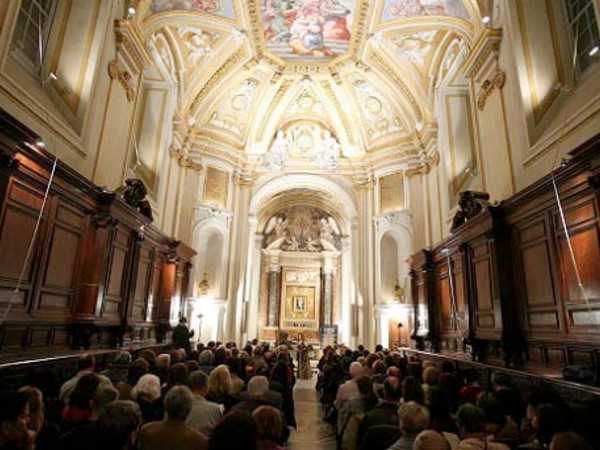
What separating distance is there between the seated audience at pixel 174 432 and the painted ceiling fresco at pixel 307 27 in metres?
12.2

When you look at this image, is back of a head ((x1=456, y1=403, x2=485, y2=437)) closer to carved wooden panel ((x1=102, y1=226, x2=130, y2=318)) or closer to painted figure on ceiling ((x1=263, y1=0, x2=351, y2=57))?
carved wooden panel ((x1=102, y1=226, x2=130, y2=318))

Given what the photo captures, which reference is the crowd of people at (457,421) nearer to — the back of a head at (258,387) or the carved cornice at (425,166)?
the back of a head at (258,387)

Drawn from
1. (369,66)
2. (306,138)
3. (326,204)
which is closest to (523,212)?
(369,66)

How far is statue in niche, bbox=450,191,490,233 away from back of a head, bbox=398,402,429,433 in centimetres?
554

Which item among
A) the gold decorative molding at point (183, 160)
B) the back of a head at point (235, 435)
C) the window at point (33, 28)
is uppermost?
the gold decorative molding at point (183, 160)

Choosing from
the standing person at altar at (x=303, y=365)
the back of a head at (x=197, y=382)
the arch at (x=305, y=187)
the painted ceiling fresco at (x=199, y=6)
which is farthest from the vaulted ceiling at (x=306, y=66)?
the back of a head at (x=197, y=382)

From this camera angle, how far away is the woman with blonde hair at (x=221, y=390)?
4082 millimetres

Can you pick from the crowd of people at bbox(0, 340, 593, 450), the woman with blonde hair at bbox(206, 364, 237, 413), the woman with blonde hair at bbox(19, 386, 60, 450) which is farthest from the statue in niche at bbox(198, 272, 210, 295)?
the woman with blonde hair at bbox(19, 386, 60, 450)

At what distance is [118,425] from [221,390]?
6.21 feet

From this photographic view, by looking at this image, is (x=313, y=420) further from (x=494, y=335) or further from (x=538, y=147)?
(x=538, y=147)

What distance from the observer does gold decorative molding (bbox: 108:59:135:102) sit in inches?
319

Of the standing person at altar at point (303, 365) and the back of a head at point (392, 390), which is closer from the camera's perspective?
the back of a head at point (392, 390)

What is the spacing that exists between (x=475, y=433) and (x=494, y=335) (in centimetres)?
487

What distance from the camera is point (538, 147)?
21.9 feet
